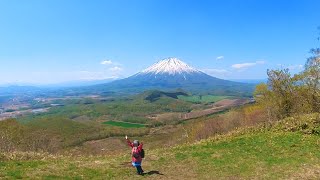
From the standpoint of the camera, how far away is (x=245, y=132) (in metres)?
35.2

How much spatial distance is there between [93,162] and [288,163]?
13401 mm

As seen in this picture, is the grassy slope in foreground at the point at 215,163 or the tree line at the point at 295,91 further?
the tree line at the point at 295,91

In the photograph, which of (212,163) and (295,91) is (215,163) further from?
(295,91)

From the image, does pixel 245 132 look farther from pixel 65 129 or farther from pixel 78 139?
pixel 65 129

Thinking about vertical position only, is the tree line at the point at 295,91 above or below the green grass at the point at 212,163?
above

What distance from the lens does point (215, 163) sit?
23.1 meters

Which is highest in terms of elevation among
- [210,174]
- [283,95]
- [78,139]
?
[283,95]

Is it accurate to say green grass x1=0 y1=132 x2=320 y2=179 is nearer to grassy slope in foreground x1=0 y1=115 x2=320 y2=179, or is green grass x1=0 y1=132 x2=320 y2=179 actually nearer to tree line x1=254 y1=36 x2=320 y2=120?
grassy slope in foreground x1=0 y1=115 x2=320 y2=179

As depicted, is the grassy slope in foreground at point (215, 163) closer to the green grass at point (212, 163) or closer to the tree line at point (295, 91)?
the green grass at point (212, 163)

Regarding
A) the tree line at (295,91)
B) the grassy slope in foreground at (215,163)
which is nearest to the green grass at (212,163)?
the grassy slope in foreground at (215,163)

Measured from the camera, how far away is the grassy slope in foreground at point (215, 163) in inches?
779

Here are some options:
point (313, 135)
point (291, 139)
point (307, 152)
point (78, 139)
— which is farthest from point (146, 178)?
point (78, 139)

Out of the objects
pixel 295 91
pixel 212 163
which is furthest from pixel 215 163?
pixel 295 91

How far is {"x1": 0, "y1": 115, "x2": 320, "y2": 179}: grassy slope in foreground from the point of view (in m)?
19.8
